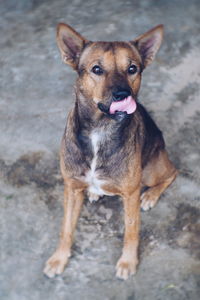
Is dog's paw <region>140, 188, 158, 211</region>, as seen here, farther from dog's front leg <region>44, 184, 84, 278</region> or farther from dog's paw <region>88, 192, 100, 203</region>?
dog's front leg <region>44, 184, 84, 278</region>

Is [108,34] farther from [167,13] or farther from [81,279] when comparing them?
[81,279]

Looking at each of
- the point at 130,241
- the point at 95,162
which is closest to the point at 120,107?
the point at 95,162

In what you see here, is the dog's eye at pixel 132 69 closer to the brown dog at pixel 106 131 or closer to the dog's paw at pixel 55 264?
the brown dog at pixel 106 131

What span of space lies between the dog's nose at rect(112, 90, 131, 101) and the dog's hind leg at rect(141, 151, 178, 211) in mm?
1370

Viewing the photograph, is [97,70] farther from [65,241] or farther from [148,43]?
[65,241]

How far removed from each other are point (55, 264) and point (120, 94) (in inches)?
74.6

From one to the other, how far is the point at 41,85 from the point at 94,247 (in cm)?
270

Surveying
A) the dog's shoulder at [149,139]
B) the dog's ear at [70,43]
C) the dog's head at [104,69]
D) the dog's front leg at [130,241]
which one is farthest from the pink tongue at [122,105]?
the dog's front leg at [130,241]

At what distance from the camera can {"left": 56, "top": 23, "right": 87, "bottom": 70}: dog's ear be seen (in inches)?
176

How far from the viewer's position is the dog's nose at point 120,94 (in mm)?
4246

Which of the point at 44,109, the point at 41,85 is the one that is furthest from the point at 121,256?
the point at 41,85

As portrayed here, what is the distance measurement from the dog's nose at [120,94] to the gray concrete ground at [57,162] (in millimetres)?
1752

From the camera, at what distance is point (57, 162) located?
20.1 ft

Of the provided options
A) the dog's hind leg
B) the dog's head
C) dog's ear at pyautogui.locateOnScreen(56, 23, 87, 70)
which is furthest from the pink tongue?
the dog's hind leg
